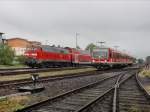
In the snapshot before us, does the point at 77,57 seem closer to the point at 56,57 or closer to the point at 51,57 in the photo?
the point at 56,57

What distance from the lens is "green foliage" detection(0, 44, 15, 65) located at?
1954 inches

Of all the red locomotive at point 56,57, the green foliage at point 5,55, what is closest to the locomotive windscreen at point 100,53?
the red locomotive at point 56,57

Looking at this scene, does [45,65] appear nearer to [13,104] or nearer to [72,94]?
[72,94]

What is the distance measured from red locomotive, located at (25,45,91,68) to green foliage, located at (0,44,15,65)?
12965 mm

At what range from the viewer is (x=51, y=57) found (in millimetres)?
36875

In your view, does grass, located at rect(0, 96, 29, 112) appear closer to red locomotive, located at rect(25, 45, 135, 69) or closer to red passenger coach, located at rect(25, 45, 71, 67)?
red passenger coach, located at rect(25, 45, 71, 67)

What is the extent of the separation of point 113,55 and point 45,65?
32.9ft

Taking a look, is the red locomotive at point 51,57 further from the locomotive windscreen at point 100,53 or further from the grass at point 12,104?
the grass at point 12,104

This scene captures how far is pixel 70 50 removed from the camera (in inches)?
1869

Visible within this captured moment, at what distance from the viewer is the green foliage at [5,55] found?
163 ft

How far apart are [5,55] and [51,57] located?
16980mm

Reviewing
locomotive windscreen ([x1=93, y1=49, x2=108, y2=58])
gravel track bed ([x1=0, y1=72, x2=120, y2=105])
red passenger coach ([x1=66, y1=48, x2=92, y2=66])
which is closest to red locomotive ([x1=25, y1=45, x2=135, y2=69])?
locomotive windscreen ([x1=93, y1=49, x2=108, y2=58])

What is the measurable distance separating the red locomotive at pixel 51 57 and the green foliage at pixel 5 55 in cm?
1296

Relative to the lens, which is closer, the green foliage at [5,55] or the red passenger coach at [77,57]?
the red passenger coach at [77,57]
